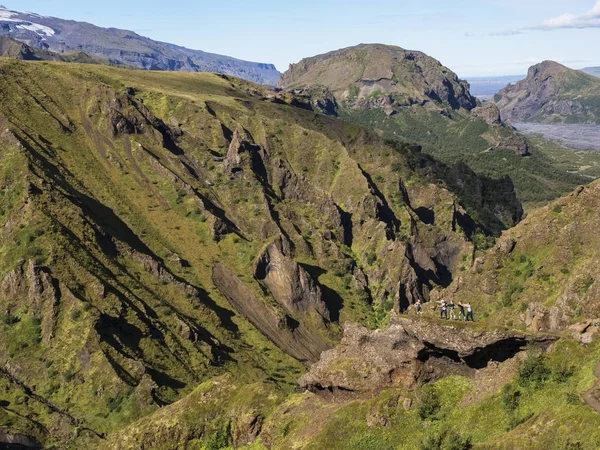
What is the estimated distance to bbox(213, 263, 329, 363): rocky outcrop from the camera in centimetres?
11088

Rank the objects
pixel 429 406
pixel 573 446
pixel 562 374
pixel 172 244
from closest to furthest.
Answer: pixel 573 446, pixel 562 374, pixel 429 406, pixel 172 244

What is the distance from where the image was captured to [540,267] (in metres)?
71.1

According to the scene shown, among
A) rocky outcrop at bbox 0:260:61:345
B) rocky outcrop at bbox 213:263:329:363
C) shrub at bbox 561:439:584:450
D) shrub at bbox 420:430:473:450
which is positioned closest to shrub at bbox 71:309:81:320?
rocky outcrop at bbox 0:260:61:345

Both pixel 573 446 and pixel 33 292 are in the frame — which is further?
pixel 33 292

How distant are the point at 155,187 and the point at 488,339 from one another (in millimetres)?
112279

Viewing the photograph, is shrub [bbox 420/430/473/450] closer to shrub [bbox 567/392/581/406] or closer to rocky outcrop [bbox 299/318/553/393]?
shrub [bbox 567/392/581/406]

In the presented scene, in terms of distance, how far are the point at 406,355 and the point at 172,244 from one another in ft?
300

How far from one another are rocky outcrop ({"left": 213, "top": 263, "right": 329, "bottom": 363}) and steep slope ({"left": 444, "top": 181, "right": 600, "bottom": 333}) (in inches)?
1454

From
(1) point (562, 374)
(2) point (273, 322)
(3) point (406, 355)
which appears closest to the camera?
(1) point (562, 374)

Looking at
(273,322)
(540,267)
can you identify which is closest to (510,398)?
(540,267)

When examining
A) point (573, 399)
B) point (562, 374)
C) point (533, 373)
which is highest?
point (573, 399)

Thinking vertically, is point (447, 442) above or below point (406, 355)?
below

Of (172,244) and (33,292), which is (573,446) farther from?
(172,244)

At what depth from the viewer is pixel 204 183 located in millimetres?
150125
